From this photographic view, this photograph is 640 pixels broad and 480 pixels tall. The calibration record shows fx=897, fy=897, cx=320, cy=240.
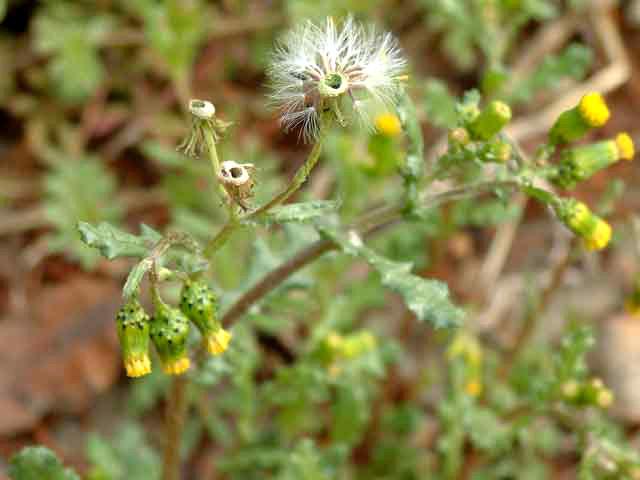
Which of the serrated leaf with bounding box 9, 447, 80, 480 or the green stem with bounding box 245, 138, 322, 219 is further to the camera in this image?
the serrated leaf with bounding box 9, 447, 80, 480

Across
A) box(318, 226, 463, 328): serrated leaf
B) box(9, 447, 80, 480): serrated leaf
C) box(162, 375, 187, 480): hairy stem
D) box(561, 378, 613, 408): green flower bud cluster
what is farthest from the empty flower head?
box(561, 378, 613, 408): green flower bud cluster

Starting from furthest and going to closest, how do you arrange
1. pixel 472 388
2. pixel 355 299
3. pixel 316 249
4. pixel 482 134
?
pixel 355 299 → pixel 472 388 → pixel 316 249 → pixel 482 134

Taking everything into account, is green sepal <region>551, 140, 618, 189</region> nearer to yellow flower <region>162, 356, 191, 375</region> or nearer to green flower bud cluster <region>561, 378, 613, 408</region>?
green flower bud cluster <region>561, 378, 613, 408</region>

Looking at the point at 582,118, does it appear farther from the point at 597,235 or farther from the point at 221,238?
the point at 221,238

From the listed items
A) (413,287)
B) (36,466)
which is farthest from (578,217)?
(36,466)

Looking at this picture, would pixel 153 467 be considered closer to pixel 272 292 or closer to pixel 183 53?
pixel 272 292

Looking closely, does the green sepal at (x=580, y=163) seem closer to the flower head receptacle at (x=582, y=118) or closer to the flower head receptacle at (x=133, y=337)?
the flower head receptacle at (x=582, y=118)
